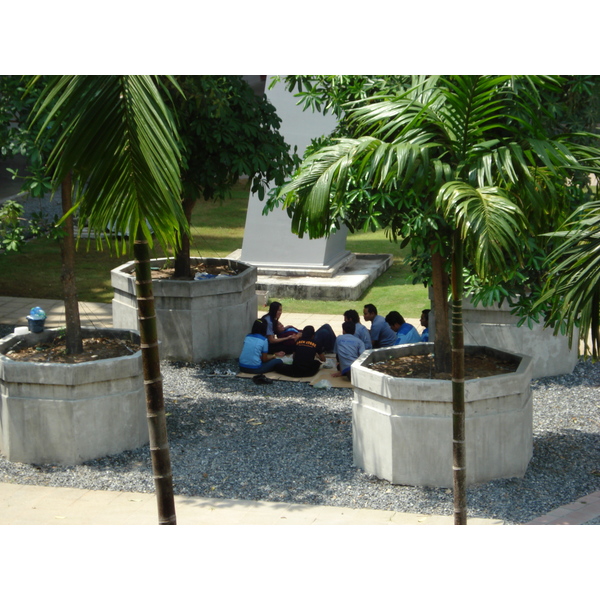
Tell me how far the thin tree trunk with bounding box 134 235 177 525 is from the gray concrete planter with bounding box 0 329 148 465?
3664 mm

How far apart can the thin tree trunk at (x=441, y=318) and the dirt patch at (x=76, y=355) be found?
318 cm

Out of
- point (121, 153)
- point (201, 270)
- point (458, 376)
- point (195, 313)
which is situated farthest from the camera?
point (201, 270)

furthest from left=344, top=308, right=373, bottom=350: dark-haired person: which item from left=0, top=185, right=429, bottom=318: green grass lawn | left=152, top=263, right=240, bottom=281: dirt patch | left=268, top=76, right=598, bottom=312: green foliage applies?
left=268, top=76, right=598, bottom=312: green foliage

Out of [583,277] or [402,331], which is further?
[402,331]

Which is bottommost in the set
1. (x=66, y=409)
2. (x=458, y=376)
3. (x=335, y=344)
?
(x=66, y=409)

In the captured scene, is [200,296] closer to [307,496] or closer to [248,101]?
[248,101]

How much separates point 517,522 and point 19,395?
4.77 m

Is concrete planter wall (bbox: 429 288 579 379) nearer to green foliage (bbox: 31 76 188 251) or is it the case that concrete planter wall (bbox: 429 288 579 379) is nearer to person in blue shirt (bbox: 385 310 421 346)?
person in blue shirt (bbox: 385 310 421 346)

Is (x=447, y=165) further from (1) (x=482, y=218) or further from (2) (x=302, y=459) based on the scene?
(2) (x=302, y=459)

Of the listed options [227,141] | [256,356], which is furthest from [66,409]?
[227,141]

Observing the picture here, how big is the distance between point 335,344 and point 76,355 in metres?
3.39

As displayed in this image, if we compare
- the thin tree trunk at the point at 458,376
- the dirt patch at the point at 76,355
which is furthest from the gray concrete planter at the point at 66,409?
the thin tree trunk at the point at 458,376

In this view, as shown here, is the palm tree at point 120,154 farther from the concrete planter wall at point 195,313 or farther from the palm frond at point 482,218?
the concrete planter wall at point 195,313

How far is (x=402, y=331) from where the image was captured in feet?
34.6
